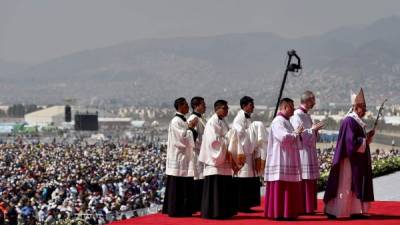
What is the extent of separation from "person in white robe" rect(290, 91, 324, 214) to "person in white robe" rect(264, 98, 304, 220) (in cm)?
57

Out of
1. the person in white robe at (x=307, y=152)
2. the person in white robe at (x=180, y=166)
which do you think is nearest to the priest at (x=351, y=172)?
the person in white robe at (x=307, y=152)

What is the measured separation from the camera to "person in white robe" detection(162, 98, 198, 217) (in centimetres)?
1403

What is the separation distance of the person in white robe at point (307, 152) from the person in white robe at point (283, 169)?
575mm

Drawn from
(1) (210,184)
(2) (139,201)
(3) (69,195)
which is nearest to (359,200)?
(1) (210,184)

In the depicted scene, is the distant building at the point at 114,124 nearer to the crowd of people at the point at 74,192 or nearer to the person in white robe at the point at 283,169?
the crowd of people at the point at 74,192

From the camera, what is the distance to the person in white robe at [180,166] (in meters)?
14.0

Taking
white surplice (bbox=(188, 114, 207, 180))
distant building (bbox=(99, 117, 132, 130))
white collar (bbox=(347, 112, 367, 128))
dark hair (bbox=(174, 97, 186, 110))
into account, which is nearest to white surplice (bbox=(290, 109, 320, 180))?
white collar (bbox=(347, 112, 367, 128))

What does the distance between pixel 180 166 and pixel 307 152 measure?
184 centimetres

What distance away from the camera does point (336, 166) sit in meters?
13.3

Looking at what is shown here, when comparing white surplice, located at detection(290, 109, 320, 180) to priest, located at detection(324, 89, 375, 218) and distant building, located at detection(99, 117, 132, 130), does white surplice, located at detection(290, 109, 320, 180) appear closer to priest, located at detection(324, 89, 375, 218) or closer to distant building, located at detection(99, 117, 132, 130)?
priest, located at detection(324, 89, 375, 218)

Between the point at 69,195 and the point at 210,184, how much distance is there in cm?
1233

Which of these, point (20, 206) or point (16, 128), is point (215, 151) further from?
point (16, 128)

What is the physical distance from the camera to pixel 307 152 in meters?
14.3

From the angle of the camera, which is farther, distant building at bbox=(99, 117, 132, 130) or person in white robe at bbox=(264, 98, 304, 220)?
distant building at bbox=(99, 117, 132, 130)
